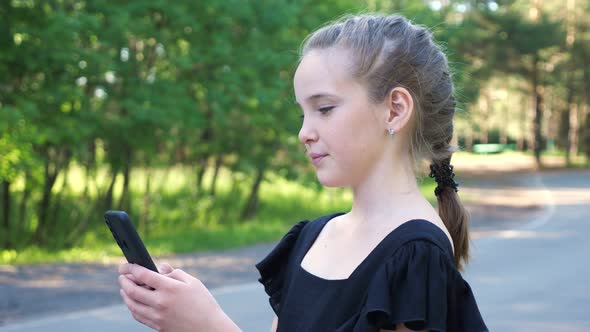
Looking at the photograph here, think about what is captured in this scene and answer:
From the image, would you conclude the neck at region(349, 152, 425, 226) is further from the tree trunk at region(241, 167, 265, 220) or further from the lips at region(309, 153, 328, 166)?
the tree trunk at region(241, 167, 265, 220)

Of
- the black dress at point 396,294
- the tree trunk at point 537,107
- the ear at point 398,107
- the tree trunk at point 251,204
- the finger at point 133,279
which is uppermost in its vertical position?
the ear at point 398,107

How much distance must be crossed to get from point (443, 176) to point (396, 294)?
43 centimetres

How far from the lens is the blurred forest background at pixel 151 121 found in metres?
10.5

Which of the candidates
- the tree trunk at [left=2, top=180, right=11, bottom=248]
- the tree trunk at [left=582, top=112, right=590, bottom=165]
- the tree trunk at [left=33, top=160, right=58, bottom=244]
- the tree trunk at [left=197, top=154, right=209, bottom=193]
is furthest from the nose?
the tree trunk at [left=582, top=112, right=590, bottom=165]

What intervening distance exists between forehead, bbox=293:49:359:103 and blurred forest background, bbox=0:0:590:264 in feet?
21.2

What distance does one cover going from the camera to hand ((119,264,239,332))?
1396mm

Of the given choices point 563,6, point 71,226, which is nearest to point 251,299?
point 71,226

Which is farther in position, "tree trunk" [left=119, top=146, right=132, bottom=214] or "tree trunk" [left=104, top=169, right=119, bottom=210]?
"tree trunk" [left=104, top=169, right=119, bottom=210]

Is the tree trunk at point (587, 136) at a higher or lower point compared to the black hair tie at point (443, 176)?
lower

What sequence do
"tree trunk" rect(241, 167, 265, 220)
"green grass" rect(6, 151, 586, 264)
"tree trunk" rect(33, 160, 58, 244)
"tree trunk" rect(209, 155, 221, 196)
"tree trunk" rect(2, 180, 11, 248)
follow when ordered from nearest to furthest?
1. "green grass" rect(6, 151, 586, 264)
2. "tree trunk" rect(2, 180, 11, 248)
3. "tree trunk" rect(33, 160, 58, 244)
4. "tree trunk" rect(209, 155, 221, 196)
5. "tree trunk" rect(241, 167, 265, 220)

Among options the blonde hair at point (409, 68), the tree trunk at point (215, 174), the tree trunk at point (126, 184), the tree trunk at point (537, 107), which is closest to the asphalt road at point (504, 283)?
the blonde hair at point (409, 68)

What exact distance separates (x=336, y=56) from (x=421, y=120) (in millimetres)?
210

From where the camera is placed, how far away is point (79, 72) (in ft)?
35.7

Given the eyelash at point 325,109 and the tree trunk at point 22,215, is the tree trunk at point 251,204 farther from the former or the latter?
the eyelash at point 325,109
